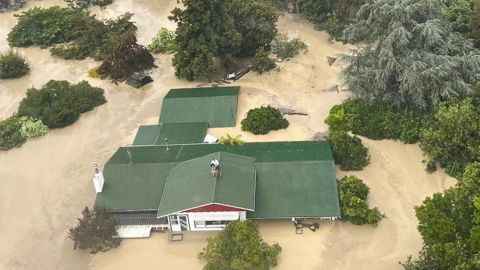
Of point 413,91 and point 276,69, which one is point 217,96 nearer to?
point 276,69

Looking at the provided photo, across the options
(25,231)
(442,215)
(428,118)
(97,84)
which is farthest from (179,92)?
(442,215)

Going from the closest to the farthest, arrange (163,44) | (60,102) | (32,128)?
(32,128)
(60,102)
(163,44)

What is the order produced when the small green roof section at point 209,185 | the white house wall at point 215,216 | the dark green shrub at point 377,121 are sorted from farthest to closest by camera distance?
the dark green shrub at point 377,121
the white house wall at point 215,216
the small green roof section at point 209,185

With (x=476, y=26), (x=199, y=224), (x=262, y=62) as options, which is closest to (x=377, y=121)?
(x=262, y=62)

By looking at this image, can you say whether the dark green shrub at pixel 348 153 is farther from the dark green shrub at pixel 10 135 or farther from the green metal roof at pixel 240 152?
the dark green shrub at pixel 10 135

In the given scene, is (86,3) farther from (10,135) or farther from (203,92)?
(203,92)

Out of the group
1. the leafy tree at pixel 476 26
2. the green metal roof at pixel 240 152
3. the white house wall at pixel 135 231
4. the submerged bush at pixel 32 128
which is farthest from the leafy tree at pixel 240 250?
the leafy tree at pixel 476 26
